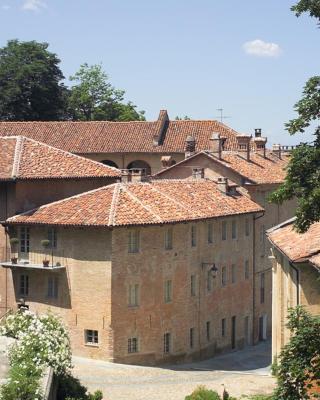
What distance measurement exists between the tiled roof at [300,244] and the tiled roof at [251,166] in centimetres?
2527

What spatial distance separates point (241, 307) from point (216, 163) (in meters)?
10.6

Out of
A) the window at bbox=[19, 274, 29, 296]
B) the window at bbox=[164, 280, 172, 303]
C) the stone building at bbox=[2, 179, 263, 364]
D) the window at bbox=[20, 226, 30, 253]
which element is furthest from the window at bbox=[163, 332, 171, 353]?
the window at bbox=[20, 226, 30, 253]

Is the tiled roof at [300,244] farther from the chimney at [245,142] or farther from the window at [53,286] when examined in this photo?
the chimney at [245,142]

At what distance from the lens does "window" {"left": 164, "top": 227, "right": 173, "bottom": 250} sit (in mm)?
53906

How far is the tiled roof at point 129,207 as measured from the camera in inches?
2015

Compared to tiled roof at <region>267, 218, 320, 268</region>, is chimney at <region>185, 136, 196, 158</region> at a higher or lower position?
higher

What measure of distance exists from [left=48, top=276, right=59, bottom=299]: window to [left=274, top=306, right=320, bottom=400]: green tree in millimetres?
29765

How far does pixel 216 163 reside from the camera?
66.6 meters

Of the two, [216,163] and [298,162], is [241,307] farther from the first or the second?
[298,162]

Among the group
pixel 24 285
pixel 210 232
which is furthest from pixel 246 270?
pixel 24 285

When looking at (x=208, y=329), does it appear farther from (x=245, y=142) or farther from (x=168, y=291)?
(x=245, y=142)

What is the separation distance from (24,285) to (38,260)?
200 centimetres

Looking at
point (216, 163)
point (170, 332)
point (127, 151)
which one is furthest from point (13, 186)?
point (127, 151)

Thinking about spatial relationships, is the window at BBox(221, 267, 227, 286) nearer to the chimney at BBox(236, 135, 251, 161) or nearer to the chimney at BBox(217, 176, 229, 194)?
the chimney at BBox(217, 176, 229, 194)
